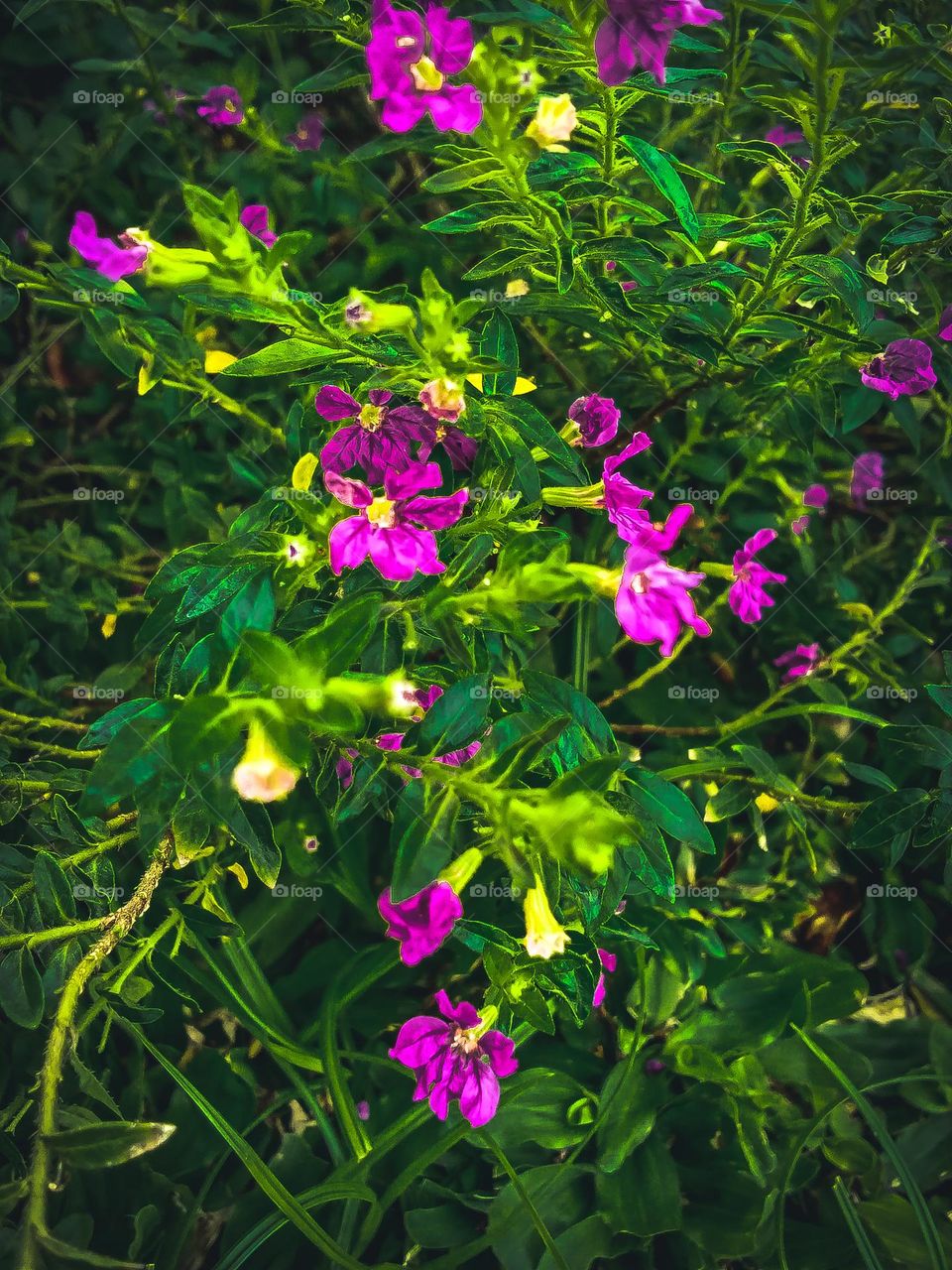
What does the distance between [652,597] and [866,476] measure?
2.93ft

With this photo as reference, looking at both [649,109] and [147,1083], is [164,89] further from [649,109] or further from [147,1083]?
[147,1083]

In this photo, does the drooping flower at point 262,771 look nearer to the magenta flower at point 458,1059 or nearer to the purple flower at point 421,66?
the magenta flower at point 458,1059

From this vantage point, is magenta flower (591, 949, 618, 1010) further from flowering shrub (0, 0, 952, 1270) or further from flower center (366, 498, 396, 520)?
flower center (366, 498, 396, 520)

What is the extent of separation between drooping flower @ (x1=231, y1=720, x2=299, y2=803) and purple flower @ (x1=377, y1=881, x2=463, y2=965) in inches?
8.0

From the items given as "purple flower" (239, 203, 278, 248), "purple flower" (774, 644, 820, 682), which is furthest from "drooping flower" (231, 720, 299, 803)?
"purple flower" (774, 644, 820, 682)

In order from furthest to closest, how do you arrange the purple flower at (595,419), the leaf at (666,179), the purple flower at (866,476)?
1. the purple flower at (866,476)
2. the purple flower at (595,419)
3. the leaf at (666,179)

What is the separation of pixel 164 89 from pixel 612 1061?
5.38ft

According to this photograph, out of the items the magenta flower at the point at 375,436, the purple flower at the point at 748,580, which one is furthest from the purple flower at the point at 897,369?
the magenta flower at the point at 375,436

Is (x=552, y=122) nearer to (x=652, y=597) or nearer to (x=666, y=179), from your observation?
(x=666, y=179)

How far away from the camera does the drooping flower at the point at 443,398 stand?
770mm

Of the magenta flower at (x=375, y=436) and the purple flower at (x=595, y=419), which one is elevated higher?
the magenta flower at (x=375, y=436)

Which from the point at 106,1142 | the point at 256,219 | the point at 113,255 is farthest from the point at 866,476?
the point at 106,1142

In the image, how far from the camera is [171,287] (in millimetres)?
747

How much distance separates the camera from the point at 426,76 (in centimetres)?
79
